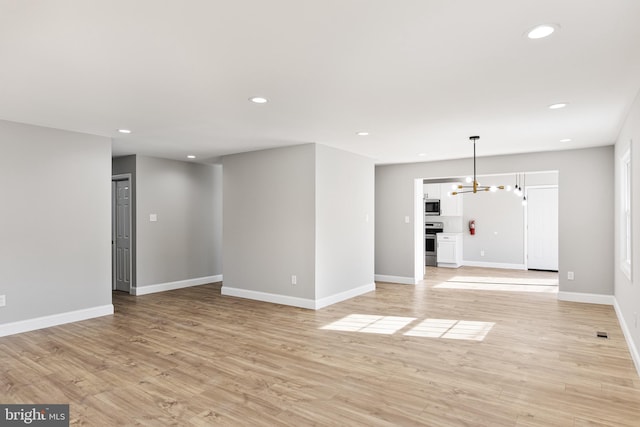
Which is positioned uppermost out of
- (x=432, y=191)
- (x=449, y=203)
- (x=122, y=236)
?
(x=432, y=191)

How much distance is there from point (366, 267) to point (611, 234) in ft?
12.0

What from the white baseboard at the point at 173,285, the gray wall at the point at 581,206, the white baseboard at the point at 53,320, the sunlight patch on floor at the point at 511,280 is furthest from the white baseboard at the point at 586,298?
the white baseboard at the point at 53,320

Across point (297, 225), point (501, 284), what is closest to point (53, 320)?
point (297, 225)

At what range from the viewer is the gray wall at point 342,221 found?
225 inches

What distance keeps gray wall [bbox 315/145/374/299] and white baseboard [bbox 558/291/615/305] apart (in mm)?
3023

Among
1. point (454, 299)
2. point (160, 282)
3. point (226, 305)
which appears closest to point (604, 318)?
point (454, 299)

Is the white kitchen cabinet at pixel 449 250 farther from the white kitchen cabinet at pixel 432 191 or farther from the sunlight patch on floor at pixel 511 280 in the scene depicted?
the sunlight patch on floor at pixel 511 280

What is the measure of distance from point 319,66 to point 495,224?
28.4ft

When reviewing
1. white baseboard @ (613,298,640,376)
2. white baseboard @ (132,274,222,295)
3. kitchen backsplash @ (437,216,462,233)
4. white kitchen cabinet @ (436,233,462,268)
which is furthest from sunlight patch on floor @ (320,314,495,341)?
kitchen backsplash @ (437,216,462,233)

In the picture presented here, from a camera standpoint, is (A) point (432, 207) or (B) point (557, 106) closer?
(B) point (557, 106)

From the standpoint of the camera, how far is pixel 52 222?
15.5ft

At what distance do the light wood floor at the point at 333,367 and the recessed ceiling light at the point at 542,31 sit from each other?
2.32 meters

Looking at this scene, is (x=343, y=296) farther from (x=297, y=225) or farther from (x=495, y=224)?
(x=495, y=224)

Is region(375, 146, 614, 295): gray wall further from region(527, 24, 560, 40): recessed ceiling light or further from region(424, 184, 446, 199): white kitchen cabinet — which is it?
region(527, 24, 560, 40): recessed ceiling light
